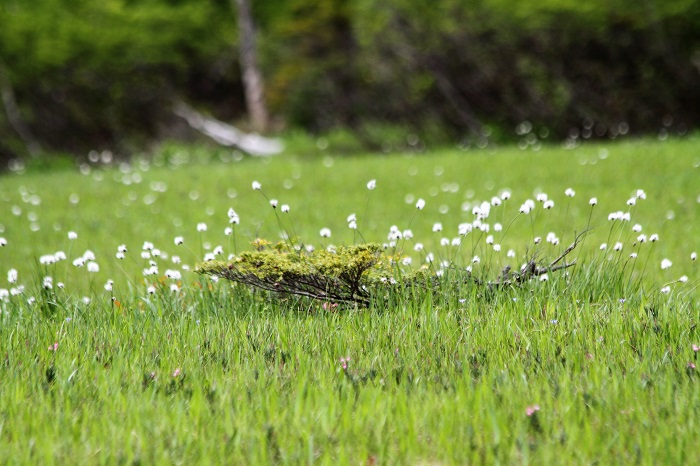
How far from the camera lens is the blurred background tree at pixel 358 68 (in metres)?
17.4

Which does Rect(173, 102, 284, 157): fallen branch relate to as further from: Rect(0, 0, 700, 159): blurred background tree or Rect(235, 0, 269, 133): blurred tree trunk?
Rect(235, 0, 269, 133): blurred tree trunk

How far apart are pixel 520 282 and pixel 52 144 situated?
22396 millimetres

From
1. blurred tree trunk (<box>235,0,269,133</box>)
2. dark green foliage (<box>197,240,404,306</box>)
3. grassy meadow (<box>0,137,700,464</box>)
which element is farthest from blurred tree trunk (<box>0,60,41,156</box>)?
dark green foliage (<box>197,240,404,306</box>)

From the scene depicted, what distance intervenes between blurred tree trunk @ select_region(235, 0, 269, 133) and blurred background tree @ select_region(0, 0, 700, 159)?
52 centimetres

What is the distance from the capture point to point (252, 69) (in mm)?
25016

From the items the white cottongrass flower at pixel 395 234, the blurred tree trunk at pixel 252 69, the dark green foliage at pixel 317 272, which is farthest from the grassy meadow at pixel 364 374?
the blurred tree trunk at pixel 252 69

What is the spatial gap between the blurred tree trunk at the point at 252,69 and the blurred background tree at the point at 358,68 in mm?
520

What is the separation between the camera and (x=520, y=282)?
4855 millimetres

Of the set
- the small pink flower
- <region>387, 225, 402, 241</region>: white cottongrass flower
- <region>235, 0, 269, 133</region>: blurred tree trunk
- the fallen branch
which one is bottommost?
the small pink flower

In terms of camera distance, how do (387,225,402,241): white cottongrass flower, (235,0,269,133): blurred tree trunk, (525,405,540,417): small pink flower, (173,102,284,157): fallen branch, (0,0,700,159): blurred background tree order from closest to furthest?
(525,405,540,417): small pink flower → (387,225,402,241): white cottongrass flower → (0,0,700,159): blurred background tree → (173,102,284,157): fallen branch → (235,0,269,133): blurred tree trunk

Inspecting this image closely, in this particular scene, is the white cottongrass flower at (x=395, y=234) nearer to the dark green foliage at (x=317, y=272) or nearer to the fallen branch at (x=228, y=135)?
the dark green foliage at (x=317, y=272)

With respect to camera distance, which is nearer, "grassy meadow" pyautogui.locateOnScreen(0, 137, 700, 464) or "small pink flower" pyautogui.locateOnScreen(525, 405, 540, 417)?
"grassy meadow" pyautogui.locateOnScreen(0, 137, 700, 464)

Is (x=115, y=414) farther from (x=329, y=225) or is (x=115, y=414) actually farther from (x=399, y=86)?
(x=399, y=86)

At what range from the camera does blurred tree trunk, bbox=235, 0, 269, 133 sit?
2441 cm
